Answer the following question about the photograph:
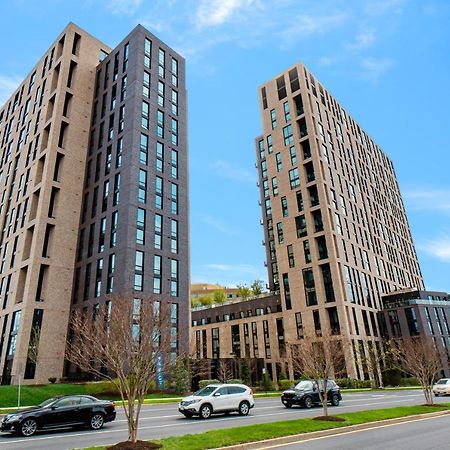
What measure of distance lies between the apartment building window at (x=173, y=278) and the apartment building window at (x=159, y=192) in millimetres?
7641

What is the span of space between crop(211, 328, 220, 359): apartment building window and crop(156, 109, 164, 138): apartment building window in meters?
42.9

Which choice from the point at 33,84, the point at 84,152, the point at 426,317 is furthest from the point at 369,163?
the point at 33,84

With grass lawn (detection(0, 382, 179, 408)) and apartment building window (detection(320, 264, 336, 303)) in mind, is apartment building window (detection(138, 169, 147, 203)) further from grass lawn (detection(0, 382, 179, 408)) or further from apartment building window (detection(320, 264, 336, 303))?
apartment building window (detection(320, 264, 336, 303))

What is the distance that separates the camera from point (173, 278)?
49.8 meters

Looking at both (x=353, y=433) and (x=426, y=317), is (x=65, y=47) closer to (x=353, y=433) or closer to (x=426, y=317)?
(x=353, y=433)

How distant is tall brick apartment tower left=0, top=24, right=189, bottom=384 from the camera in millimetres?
45094

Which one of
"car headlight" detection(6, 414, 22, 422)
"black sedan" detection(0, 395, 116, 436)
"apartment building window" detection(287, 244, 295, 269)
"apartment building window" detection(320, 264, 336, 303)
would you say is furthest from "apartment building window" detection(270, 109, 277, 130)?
"car headlight" detection(6, 414, 22, 422)

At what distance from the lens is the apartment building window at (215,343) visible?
3110 inches

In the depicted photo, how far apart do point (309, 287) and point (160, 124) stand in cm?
3342

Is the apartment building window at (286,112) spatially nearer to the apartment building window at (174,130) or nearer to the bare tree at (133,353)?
the apartment building window at (174,130)

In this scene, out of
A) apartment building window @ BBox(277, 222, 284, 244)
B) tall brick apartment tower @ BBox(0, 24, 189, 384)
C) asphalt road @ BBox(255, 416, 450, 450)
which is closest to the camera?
asphalt road @ BBox(255, 416, 450, 450)

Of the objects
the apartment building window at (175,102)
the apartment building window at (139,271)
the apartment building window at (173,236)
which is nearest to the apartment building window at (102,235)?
the apartment building window at (139,271)

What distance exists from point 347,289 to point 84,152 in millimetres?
43415

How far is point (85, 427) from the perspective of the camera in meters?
17.2
